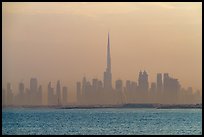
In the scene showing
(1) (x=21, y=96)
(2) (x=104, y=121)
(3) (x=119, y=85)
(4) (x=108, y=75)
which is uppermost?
→ (4) (x=108, y=75)

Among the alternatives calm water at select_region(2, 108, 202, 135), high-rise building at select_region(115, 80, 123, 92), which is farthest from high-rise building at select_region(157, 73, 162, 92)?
calm water at select_region(2, 108, 202, 135)

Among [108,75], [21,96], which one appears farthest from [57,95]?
[108,75]

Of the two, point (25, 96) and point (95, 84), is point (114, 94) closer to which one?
point (95, 84)

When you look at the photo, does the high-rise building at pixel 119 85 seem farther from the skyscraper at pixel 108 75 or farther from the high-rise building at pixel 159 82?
the high-rise building at pixel 159 82

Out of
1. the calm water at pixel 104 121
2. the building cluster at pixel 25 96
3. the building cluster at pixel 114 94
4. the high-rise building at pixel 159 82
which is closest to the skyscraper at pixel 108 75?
the building cluster at pixel 114 94

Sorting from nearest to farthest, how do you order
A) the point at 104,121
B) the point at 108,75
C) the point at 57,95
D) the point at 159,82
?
the point at 57,95, the point at 159,82, the point at 108,75, the point at 104,121

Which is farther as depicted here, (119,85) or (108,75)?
(108,75)

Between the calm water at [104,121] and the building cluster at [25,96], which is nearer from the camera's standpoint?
the building cluster at [25,96]

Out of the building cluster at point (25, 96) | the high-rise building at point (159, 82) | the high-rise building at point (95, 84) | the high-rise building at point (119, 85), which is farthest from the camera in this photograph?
the high-rise building at point (95, 84)

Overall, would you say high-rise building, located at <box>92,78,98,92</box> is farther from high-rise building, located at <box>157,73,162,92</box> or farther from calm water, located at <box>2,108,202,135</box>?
high-rise building, located at <box>157,73,162,92</box>

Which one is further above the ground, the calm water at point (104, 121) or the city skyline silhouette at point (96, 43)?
the city skyline silhouette at point (96, 43)
